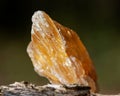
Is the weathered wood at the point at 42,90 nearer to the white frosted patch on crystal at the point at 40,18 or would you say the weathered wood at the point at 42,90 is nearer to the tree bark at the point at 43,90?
the tree bark at the point at 43,90

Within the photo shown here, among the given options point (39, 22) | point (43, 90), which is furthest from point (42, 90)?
point (39, 22)

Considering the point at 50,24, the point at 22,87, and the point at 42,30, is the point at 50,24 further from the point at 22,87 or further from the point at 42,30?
the point at 22,87

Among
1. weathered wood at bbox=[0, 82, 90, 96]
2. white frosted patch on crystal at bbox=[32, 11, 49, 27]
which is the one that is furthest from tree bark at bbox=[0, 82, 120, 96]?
white frosted patch on crystal at bbox=[32, 11, 49, 27]

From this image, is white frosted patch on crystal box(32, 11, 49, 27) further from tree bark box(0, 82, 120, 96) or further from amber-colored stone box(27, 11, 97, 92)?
tree bark box(0, 82, 120, 96)

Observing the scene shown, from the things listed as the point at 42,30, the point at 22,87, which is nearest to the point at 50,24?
the point at 42,30

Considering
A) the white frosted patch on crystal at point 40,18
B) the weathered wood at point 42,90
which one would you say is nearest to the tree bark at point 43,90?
the weathered wood at point 42,90

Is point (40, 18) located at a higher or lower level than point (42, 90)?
higher

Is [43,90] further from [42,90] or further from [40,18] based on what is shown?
[40,18]

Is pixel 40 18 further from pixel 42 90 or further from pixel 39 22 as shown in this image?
pixel 42 90

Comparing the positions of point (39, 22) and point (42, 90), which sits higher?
point (39, 22)
